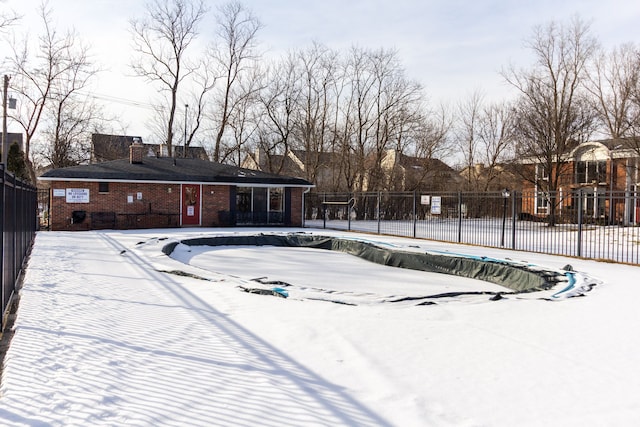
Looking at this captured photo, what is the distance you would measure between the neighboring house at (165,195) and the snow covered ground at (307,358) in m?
12.8

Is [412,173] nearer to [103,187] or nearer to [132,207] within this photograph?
[132,207]

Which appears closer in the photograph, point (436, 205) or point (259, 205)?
point (436, 205)

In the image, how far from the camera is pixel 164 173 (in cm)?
2183

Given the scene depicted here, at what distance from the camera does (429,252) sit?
13125 mm

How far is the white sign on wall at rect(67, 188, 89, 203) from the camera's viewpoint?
20.0 m

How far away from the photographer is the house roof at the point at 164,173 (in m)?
20.0

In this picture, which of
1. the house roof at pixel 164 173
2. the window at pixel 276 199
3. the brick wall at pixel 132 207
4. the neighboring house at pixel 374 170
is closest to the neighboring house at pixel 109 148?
the neighboring house at pixel 374 170

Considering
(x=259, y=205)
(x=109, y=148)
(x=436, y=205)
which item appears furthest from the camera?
(x=109, y=148)

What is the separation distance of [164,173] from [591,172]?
27441 mm

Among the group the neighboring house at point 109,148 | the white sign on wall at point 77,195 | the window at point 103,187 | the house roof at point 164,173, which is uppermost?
the neighboring house at point 109,148

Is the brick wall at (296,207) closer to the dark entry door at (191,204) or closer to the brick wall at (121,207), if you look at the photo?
the dark entry door at (191,204)

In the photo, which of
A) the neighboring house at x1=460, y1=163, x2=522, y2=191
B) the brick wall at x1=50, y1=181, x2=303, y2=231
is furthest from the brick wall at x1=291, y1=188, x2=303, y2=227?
the neighboring house at x1=460, y1=163, x2=522, y2=191

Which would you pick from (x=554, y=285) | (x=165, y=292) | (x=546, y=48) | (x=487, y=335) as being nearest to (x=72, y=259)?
(x=165, y=292)

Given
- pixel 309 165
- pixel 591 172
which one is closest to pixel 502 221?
pixel 591 172
